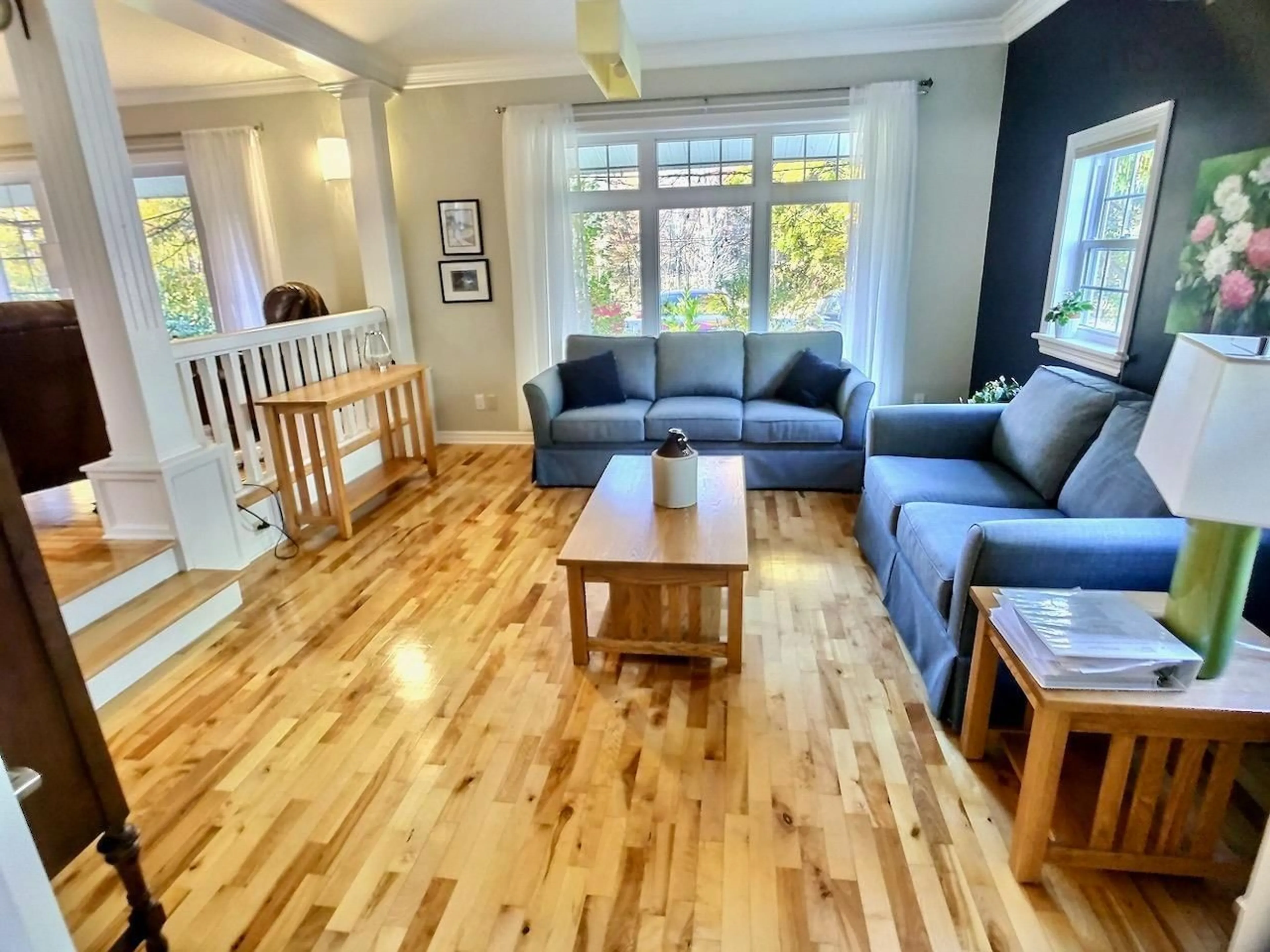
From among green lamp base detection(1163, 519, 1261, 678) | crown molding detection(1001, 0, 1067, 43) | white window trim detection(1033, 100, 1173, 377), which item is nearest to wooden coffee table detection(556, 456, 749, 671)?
green lamp base detection(1163, 519, 1261, 678)

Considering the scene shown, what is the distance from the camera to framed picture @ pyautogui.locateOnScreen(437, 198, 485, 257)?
Answer: 15.3ft

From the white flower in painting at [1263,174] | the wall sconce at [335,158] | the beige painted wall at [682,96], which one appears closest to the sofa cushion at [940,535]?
the white flower in painting at [1263,174]

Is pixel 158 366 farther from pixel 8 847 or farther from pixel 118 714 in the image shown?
pixel 8 847

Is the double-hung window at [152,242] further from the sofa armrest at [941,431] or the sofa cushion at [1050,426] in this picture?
the sofa cushion at [1050,426]

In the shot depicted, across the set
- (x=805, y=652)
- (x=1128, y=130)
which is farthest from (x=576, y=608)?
(x=1128, y=130)

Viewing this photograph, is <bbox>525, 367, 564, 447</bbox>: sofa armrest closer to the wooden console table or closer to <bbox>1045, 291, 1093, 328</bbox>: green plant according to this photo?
the wooden console table

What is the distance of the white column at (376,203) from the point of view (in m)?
4.19

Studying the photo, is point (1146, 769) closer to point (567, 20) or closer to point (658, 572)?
point (658, 572)

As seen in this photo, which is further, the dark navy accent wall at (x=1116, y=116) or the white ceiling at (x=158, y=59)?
the white ceiling at (x=158, y=59)

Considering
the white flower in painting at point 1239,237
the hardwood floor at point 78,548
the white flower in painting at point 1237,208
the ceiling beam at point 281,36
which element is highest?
the ceiling beam at point 281,36

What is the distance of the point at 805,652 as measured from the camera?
2377 millimetres

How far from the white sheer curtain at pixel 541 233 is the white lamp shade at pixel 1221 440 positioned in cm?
383

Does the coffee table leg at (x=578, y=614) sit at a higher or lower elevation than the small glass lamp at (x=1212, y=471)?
lower

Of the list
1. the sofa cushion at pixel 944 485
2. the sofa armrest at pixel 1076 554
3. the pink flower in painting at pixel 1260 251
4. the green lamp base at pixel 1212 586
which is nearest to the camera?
the green lamp base at pixel 1212 586
